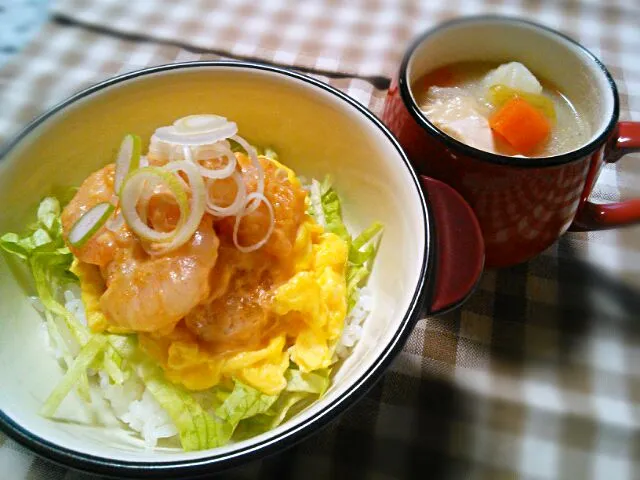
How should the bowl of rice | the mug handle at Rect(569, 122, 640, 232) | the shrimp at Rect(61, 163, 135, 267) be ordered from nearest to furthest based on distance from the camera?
the bowl of rice < the shrimp at Rect(61, 163, 135, 267) < the mug handle at Rect(569, 122, 640, 232)

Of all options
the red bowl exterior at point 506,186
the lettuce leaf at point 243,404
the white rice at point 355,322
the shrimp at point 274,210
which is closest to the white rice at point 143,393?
the white rice at point 355,322

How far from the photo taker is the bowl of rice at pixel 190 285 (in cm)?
103

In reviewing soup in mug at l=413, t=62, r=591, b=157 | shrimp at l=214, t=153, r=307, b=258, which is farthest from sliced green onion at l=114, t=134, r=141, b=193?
soup in mug at l=413, t=62, r=591, b=157

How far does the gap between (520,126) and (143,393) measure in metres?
1.08

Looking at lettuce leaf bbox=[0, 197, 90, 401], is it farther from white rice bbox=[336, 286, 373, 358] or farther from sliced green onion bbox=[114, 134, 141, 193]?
white rice bbox=[336, 286, 373, 358]

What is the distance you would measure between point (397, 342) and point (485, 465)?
17.1 inches

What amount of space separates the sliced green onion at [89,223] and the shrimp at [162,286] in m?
0.09

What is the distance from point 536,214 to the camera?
1257 mm

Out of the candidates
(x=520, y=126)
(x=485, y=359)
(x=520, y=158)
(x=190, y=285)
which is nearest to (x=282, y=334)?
(x=190, y=285)

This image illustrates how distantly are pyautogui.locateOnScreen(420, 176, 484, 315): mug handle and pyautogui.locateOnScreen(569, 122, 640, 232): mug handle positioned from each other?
0.42 metres

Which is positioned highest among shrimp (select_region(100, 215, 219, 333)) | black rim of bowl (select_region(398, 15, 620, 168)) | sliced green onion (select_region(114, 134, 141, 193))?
sliced green onion (select_region(114, 134, 141, 193))

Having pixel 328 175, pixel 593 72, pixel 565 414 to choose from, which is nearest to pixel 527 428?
pixel 565 414

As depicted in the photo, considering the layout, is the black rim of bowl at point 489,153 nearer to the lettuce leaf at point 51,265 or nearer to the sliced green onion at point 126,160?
A: the sliced green onion at point 126,160

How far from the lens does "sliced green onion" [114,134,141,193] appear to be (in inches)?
43.9
